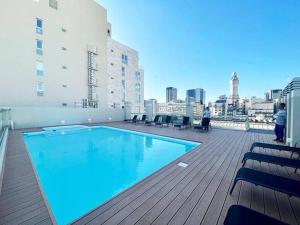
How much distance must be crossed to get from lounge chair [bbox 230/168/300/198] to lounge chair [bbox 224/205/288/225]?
0.70 m

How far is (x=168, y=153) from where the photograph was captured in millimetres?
5387

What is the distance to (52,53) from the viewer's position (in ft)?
38.4

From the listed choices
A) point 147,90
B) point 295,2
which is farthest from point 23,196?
point 147,90

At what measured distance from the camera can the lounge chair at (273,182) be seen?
1769 millimetres

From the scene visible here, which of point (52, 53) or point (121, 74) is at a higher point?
point (121, 74)

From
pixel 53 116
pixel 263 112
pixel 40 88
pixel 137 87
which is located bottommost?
pixel 53 116

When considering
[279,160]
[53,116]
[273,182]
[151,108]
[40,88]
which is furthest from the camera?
[151,108]

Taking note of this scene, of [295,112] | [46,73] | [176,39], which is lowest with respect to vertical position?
[295,112]

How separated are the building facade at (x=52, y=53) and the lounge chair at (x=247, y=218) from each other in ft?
43.8

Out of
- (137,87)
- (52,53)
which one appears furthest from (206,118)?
(137,87)

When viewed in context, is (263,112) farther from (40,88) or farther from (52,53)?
(40,88)

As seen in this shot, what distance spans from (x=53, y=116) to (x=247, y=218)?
11.8 meters

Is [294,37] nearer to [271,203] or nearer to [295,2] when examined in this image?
[295,2]

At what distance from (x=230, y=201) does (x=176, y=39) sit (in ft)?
41.2
